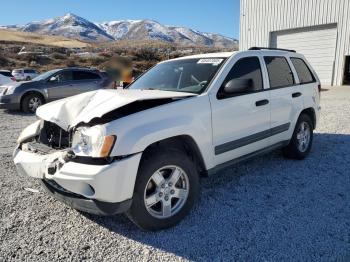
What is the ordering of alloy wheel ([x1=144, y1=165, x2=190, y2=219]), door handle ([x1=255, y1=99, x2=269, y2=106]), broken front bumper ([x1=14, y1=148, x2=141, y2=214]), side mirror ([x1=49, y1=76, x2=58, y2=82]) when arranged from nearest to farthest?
broken front bumper ([x1=14, y1=148, x2=141, y2=214]) < alloy wheel ([x1=144, y1=165, x2=190, y2=219]) < door handle ([x1=255, y1=99, x2=269, y2=106]) < side mirror ([x1=49, y1=76, x2=58, y2=82])

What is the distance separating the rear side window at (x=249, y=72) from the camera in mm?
4395

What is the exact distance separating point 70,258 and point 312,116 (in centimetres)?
456

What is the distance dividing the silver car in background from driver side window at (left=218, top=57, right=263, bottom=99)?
8818 mm

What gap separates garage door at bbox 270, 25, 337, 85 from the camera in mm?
18562

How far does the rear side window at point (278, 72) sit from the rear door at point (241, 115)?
0.25 metres

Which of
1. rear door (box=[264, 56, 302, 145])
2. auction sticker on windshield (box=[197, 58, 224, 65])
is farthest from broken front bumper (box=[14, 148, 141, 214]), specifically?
rear door (box=[264, 56, 302, 145])

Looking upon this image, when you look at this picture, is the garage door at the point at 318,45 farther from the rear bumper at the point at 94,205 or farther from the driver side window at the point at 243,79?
the rear bumper at the point at 94,205

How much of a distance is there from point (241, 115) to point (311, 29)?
1729 cm

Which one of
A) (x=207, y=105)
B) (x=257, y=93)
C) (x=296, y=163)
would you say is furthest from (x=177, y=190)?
(x=296, y=163)

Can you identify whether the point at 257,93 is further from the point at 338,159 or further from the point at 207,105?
the point at 338,159

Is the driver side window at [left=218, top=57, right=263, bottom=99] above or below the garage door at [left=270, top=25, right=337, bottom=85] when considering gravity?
above

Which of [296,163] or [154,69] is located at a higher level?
A: [154,69]

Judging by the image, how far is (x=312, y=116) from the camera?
6.00 m

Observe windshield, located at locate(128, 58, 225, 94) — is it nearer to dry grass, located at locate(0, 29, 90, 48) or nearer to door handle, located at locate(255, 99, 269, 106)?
door handle, located at locate(255, 99, 269, 106)
